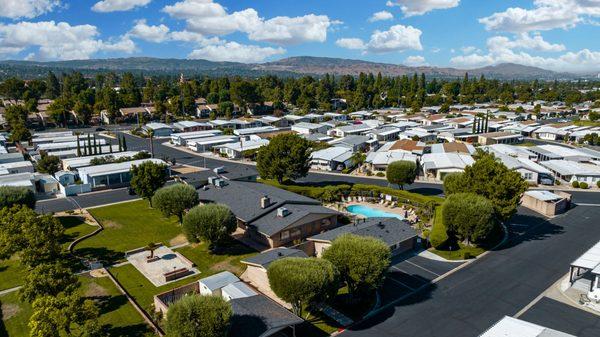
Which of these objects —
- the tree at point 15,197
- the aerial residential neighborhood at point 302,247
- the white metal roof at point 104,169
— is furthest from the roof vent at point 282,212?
the white metal roof at point 104,169

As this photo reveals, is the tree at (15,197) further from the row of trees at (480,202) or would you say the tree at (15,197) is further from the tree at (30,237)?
the row of trees at (480,202)

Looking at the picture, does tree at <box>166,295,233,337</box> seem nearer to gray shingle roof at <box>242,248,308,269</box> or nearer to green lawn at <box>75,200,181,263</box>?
gray shingle roof at <box>242,248,308,269</box>

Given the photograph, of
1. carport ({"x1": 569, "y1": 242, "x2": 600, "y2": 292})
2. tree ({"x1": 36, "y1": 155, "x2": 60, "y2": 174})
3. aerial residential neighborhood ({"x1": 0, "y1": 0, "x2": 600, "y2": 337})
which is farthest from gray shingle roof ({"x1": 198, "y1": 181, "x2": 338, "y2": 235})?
tree ({"x1": 36, "y1": 155, "x2": 60, "y2": 174})

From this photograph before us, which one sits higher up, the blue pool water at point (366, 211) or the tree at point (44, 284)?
the tree at point (44, 284)

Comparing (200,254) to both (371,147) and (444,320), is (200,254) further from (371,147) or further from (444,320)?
(371,147)

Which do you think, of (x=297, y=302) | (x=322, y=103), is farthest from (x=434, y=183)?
A: (x=322, y=103)

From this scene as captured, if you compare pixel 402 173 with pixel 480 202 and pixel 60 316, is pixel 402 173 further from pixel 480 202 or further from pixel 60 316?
pixel 60 316
